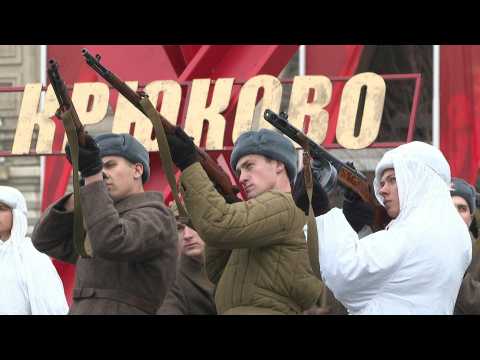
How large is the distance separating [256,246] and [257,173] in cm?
39

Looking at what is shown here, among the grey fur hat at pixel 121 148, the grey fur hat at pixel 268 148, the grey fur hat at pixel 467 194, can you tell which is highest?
the grey fur hat at pixel 467 194

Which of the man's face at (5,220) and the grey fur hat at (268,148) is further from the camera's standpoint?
the man's face at (5,220)

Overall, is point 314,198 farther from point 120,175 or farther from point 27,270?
point 27,270

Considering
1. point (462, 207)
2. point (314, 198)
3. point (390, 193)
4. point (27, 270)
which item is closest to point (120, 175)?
point (314, 198)

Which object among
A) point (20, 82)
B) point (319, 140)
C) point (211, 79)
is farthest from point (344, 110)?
point (20, 82)

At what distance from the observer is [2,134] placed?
43.8 feet

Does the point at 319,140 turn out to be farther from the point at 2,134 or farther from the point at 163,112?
the point at 2,134

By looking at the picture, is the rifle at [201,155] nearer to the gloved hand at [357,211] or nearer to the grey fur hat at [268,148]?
the grey fur hat at [268,148]

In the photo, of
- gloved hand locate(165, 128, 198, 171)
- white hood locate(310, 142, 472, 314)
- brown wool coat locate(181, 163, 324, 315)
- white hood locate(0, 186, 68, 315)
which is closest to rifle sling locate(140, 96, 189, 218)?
gloved hand locate(165, 128, 198, 171)

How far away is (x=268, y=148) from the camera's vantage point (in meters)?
6.36

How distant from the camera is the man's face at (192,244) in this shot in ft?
24.9

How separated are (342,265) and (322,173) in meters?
0.49

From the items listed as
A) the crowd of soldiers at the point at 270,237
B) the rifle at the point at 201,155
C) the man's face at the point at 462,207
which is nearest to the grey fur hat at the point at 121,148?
the crowd of soldiers at the point at 270,237

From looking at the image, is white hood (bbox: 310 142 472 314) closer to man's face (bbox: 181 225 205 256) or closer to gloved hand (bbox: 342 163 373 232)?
gloved hand (bbox: 342 163 373 232)
